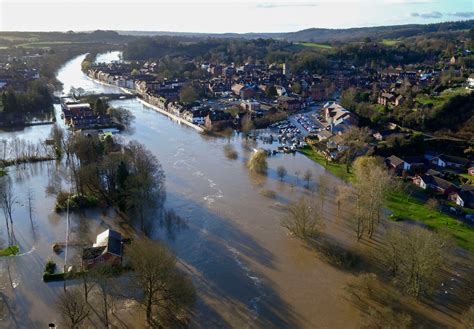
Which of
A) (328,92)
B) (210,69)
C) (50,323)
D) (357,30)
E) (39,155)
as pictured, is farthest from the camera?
(357,30)

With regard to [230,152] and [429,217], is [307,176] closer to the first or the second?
[429,217]

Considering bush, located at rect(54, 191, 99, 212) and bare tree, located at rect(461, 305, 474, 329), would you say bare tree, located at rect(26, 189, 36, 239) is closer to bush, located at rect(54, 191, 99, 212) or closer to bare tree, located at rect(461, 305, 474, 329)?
bush, located at rect(54, 191, 99, 212)

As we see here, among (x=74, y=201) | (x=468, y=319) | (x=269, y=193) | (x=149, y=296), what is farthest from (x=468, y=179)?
(x=74, y=201)

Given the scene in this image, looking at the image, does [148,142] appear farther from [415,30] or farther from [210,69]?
[415,30]

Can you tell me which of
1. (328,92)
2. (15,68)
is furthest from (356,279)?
(15,68)

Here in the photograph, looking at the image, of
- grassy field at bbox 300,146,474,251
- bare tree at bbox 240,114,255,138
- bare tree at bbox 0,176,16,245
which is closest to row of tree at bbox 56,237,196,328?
bare tree at bbox 0,176,16,245

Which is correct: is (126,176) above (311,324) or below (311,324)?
above

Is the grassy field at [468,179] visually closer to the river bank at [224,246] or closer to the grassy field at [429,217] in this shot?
the grassy field at [429,217]
